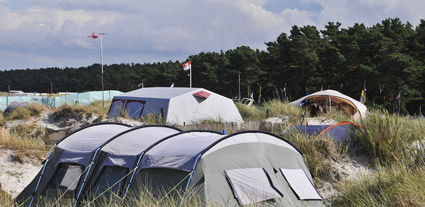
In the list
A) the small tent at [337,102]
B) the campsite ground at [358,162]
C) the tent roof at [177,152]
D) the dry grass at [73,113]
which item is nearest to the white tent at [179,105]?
the dry grass at [73,113]

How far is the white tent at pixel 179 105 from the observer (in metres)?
25.4

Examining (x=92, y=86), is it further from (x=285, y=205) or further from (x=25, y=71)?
(x=285, y=205)

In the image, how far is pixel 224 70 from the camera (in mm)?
61219

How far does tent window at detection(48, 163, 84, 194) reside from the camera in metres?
9.36

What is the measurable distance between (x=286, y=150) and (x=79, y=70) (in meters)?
140

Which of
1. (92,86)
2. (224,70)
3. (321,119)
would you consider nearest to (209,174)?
(321,119)

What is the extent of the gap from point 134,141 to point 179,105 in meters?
16.4

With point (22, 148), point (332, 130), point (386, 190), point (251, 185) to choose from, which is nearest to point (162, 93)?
point (22, 148)

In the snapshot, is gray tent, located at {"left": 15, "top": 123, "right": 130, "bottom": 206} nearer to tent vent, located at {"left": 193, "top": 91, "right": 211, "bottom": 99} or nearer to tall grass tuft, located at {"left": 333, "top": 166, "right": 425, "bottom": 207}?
tall grass tuft, located at {"left": 333, "top": 166, "right": 425, "bottom": 207}

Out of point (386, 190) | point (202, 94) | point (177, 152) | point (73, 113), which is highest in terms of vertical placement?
point (202, 94)

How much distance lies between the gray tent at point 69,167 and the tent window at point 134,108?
15886mm

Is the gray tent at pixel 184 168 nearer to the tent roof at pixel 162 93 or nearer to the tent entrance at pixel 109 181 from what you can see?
the tent entrance at pixel 109 181

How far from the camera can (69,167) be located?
9750 millimetres

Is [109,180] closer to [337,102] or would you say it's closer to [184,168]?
[184,168]
